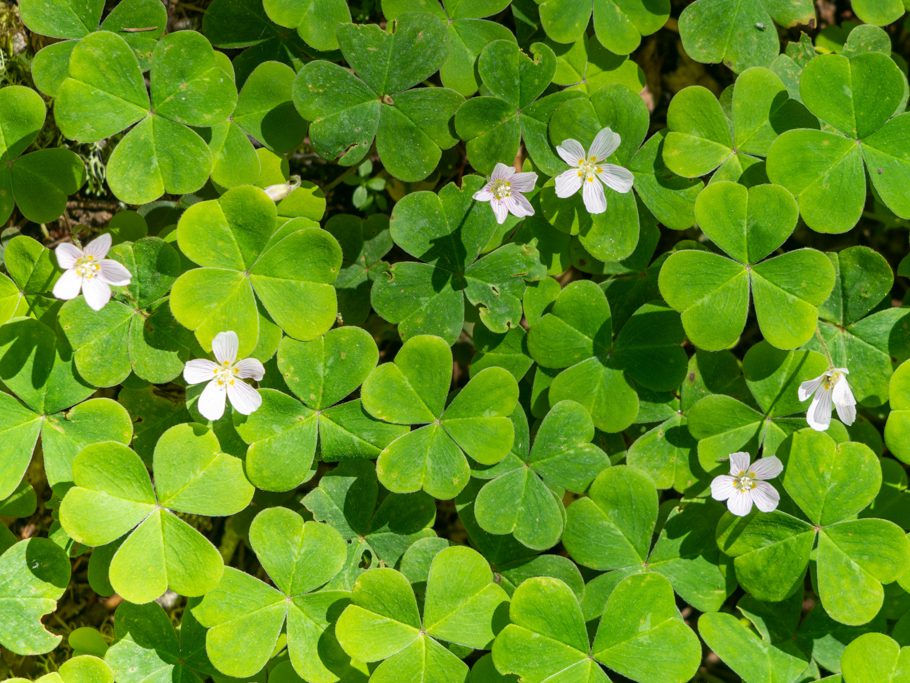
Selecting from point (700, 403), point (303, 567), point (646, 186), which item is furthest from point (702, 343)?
point (303, 567)

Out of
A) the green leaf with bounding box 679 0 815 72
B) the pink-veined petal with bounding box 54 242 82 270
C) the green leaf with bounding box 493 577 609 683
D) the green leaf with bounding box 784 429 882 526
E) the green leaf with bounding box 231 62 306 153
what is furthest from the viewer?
the green leaf with bounding box 679 0 815 72

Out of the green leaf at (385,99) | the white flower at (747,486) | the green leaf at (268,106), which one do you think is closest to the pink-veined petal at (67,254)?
the green leaf at (268,106)

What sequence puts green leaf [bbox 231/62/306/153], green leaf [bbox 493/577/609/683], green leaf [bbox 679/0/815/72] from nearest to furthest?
green leaf [bbox 493/577/609/683] → green leaf [bbox 231/62/306/153] → green leaf [bbox 679/0/815/72]

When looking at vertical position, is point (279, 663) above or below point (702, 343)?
below

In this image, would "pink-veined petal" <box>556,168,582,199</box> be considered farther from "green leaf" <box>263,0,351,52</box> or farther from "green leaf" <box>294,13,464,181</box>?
"green leaf" <box>263,0,351,52</box>

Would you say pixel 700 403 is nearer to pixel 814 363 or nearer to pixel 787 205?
pixel 814 363

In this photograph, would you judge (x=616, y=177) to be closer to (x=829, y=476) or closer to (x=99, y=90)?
(x=829, y=476)

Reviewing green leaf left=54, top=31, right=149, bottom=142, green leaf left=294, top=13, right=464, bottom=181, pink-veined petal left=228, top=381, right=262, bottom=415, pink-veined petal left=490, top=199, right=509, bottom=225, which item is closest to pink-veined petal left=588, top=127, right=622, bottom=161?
pink-veined petal left=490, top=199, right=509, bottom=225

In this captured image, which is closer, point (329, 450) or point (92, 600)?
point (329, 450)
